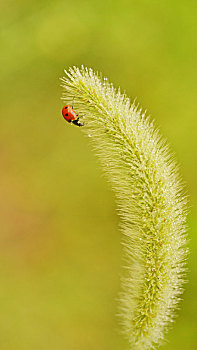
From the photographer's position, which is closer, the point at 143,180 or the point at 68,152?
the point at 143,180

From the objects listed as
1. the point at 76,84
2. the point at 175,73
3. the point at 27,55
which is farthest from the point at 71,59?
the point at 76,84

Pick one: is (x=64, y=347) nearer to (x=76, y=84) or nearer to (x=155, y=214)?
(x=155, y=214)

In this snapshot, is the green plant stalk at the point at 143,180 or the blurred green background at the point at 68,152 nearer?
the green plant stalk at the point at 143,180

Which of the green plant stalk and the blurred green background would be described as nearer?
the green plant stalk

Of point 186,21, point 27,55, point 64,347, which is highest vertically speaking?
point 186,21

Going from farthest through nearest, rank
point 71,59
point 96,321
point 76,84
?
point 71,59 < point 96,321 < point 76,84

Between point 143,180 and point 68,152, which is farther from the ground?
point 68,152

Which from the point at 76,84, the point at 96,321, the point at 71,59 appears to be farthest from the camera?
the point at 71,59

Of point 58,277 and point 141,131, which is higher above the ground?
point 141,131
